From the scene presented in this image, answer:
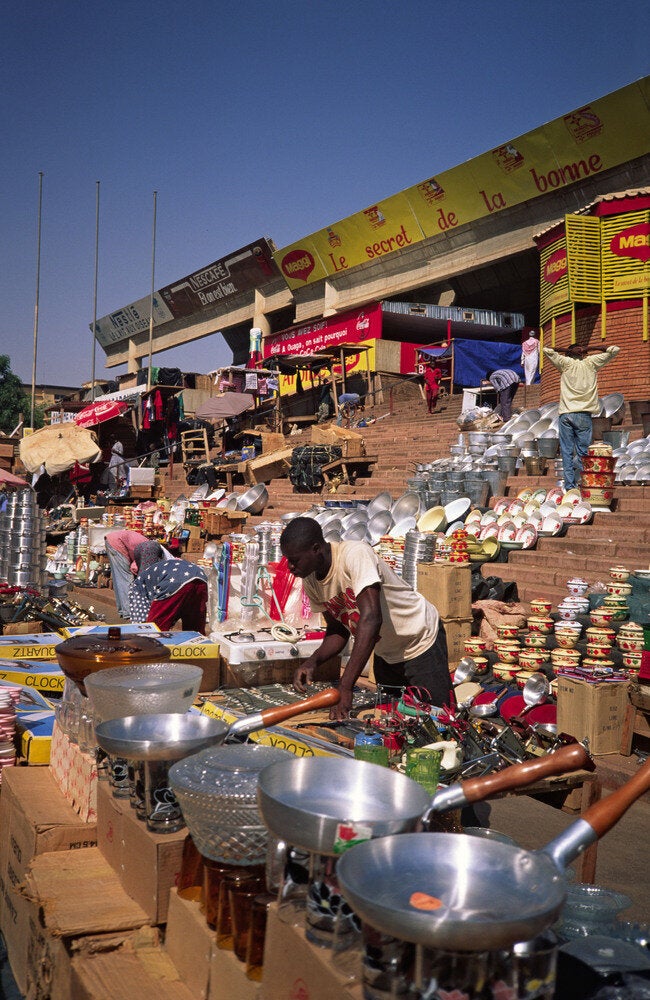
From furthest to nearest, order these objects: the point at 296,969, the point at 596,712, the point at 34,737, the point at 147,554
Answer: the point at 147,554 → the point at 596,712 → the point at 34,737 → the point at 296,969

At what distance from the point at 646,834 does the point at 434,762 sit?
236 centimetres

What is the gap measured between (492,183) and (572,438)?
36.3ft

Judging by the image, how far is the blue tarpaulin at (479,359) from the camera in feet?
62.4

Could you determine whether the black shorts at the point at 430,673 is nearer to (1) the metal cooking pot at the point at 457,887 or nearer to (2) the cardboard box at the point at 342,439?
(1) the metal cooking pot at the point at 457,887

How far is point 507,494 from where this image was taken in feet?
36.8

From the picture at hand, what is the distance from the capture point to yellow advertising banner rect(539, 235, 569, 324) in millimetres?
14594

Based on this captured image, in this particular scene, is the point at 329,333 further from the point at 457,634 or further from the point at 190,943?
the point at 190,943

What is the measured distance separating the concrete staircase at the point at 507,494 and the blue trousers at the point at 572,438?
598 mm

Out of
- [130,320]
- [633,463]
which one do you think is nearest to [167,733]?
[633,463]

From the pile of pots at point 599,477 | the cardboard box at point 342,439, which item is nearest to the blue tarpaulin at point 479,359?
the cardboard box at point 342,439

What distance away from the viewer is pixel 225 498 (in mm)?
16469

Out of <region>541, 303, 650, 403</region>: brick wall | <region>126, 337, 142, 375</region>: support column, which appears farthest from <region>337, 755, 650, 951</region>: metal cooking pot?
<region>126, 337, 142, 375</region>: support column

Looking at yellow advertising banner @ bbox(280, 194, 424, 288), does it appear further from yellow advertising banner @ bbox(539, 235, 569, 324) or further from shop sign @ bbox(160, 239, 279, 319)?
yellow advertising banner @ bbox(539, 235, 569, 324)

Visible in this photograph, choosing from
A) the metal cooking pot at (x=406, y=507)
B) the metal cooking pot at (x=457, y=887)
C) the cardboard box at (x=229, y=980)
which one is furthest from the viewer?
the metal cooking pot at (x=406, y=507)
